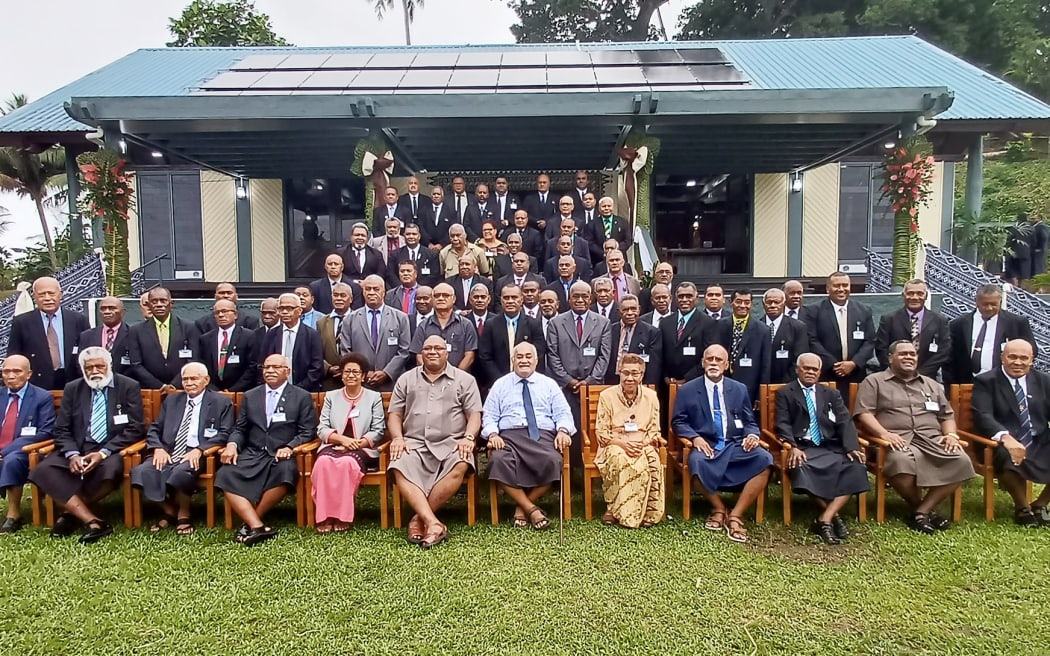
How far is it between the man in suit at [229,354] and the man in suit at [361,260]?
165 centimetres

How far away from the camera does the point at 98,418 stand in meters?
4.82

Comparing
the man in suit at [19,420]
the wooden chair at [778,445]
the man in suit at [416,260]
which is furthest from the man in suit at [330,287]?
the wooden chair at [778,445]

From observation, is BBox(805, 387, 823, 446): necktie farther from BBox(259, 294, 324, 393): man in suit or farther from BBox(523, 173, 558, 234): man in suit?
BBox(523, 173, 558, 234): man in suit

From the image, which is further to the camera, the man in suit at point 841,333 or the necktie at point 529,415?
the man in suit at point 841,333

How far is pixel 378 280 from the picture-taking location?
5766 mm

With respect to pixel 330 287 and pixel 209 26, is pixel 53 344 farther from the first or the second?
pixel 209 26

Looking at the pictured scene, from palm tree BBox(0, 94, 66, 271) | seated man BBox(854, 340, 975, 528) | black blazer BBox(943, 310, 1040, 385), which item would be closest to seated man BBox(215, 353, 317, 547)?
seated man BBox(854, 340, 975, 528)

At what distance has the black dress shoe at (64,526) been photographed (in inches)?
181

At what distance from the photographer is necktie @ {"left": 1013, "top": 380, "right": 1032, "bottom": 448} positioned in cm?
479

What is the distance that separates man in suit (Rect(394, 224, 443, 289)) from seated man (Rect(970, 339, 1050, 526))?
16.6 feet

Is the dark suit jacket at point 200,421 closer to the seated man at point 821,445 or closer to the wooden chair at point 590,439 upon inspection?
the wooden chair at point 590,439

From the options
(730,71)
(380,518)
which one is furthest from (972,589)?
(730,71)

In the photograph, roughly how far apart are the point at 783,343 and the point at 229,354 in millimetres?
4551

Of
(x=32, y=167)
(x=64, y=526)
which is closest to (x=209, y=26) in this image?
(x=32, y=167)
